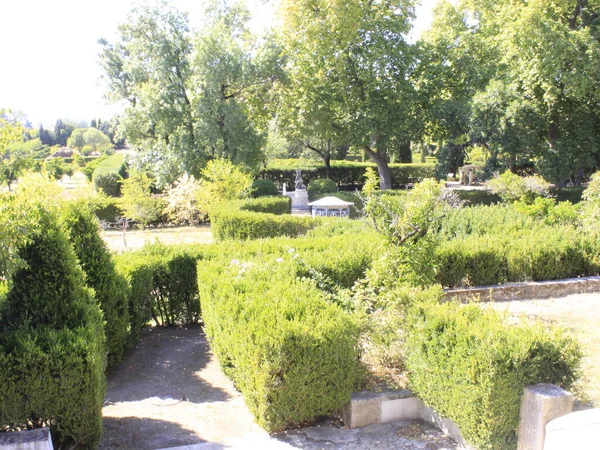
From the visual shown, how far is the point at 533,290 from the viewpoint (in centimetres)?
784

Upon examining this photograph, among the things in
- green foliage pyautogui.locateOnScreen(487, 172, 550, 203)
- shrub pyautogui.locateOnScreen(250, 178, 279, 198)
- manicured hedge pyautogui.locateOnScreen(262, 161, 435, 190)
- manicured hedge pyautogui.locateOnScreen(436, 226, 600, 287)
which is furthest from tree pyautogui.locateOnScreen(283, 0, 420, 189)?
manicured hedge pyautogui.locateOnScreen(436, 226, 600, 287)

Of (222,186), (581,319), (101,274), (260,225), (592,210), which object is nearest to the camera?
(101,274)

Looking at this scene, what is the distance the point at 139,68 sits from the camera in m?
21.2

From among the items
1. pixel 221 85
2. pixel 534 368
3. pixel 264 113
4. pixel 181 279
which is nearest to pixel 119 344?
pixel 181 279

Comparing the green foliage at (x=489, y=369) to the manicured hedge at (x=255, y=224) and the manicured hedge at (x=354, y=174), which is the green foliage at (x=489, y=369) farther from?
the manicured hedge at (x=354, y=174)

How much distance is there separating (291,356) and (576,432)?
1854mm

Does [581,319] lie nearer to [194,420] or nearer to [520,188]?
[194,420]

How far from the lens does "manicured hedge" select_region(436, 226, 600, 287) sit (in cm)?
783

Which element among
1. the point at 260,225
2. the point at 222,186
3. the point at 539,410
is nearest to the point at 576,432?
the point at 539,410

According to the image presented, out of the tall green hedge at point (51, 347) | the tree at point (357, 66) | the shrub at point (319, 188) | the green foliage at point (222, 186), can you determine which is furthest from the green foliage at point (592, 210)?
the shrub at point (319, 188)

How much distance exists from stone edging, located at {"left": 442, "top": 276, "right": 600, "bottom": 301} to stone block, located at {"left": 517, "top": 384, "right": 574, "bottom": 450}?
4.37 m

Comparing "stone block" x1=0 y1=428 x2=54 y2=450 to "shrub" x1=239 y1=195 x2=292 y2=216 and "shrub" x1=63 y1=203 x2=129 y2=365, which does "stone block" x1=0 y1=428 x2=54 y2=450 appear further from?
"shrub" x1=239 y1=195 x2=292 y2=216

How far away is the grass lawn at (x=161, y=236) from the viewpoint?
15328 millimetres

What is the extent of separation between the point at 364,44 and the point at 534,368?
21021mm
